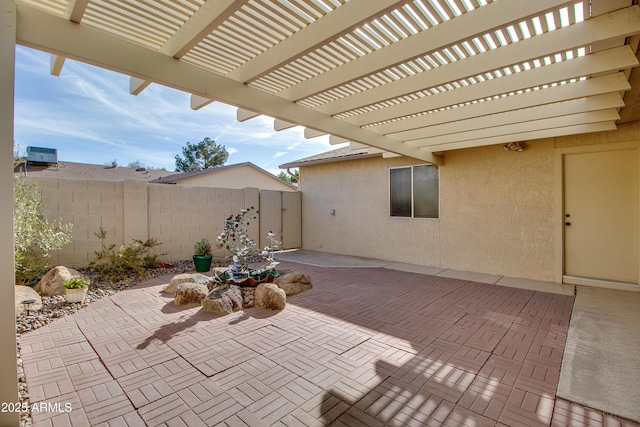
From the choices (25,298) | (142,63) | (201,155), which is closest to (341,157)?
(142,63)

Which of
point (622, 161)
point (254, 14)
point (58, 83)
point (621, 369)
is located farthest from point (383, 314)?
point (58, 83)

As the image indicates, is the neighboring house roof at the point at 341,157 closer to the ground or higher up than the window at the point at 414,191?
higher up

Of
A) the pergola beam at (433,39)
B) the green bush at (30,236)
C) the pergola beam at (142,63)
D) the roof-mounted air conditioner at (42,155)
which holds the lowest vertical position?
the green bush at (30,236)

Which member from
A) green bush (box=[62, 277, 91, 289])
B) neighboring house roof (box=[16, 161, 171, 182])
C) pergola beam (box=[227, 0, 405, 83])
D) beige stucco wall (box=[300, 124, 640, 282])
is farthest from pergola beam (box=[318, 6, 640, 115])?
neighboring house roof (box=[16, 161, 171, 182])

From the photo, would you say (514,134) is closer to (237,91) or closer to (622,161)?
(622,161)

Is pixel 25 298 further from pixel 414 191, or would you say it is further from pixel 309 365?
pixel 414 191

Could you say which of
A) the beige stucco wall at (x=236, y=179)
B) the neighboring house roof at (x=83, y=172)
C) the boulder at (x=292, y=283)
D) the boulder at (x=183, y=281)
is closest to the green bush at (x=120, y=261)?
the boulder at (x=183, y=281)

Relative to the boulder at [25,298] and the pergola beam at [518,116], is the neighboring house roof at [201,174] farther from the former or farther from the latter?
the pergola beam at [518,116]

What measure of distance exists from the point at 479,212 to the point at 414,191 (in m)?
1.67

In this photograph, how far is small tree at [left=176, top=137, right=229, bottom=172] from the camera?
103 ft

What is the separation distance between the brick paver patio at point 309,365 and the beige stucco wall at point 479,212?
74.2 inches

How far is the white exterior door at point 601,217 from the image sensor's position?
540cm

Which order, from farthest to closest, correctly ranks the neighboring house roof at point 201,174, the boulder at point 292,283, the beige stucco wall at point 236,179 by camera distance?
the beige stucco wall at point 236,179 → the neighboring house roof at point 201,174 → the boulder at point 292,283

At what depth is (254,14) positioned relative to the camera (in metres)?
2.55
